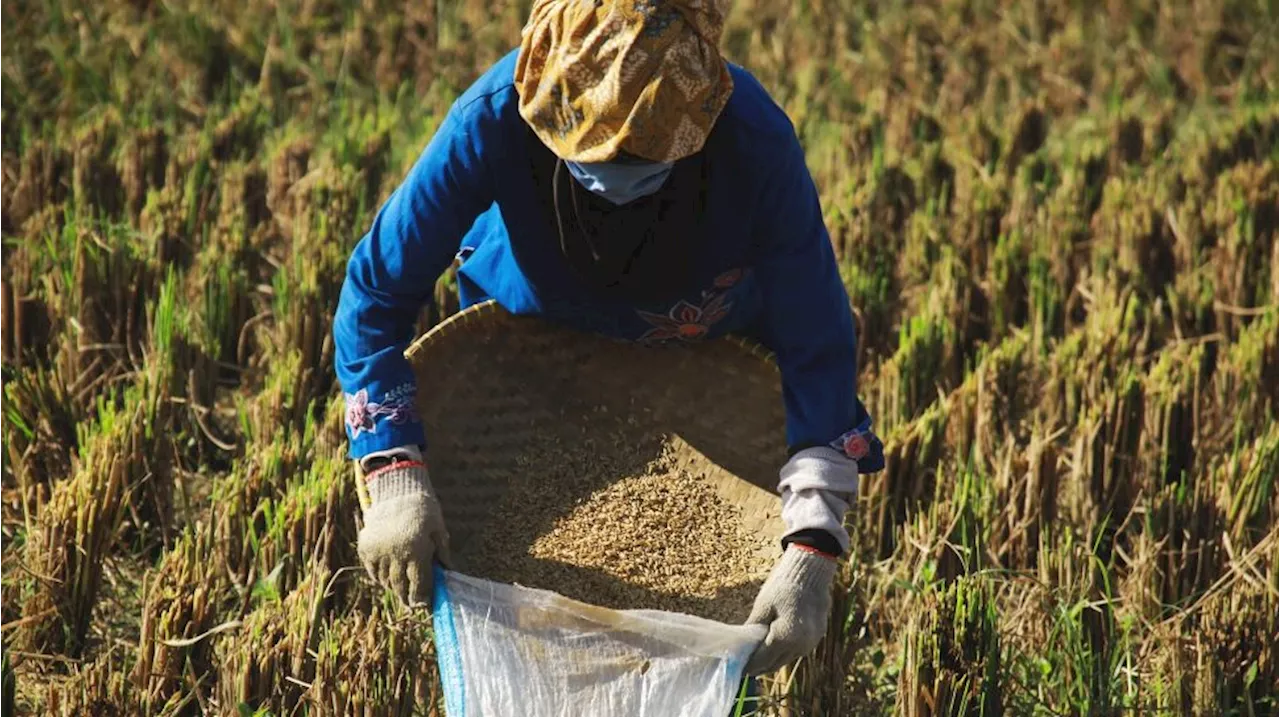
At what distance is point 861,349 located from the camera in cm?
375

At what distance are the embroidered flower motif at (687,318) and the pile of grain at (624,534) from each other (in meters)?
0.23

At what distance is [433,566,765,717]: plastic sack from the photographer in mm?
2285

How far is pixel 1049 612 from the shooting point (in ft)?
9.73

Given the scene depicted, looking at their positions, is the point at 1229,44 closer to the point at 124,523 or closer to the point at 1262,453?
the point at 1262,453

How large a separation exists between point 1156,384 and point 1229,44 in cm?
248

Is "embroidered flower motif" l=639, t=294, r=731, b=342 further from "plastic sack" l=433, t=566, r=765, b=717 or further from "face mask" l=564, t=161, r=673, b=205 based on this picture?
"plastic sack" l=433, t=566, r=765, b=717

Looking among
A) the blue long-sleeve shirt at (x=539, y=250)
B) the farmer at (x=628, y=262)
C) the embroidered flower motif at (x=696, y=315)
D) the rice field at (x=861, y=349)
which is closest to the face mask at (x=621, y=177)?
the farmer at (x=628, y=262)

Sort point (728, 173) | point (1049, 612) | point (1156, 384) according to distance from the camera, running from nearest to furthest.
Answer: point (728, 173) → point (1049, 612) → point (1156, 384)

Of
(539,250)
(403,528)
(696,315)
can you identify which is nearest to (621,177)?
(539,250)

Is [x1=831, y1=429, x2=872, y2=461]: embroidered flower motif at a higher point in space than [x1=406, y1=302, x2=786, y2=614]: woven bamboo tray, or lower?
lower

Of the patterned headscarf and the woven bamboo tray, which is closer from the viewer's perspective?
the patterned headscarf

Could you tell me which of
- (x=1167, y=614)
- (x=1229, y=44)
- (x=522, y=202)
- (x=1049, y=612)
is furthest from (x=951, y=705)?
(x=1229, y=44)

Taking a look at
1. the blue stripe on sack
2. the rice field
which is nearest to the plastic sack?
the blue stripe on sack

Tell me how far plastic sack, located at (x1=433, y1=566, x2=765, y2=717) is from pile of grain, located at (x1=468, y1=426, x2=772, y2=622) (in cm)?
25
